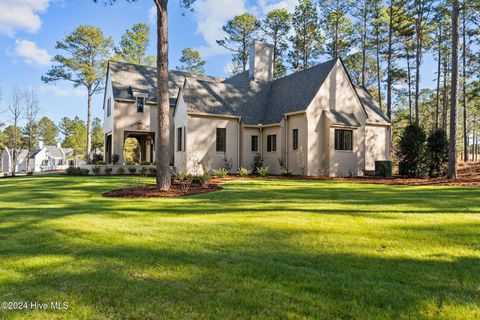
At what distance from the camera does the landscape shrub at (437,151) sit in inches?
730

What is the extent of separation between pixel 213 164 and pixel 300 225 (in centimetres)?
1474

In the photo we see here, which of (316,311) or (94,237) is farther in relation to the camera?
(94,237)

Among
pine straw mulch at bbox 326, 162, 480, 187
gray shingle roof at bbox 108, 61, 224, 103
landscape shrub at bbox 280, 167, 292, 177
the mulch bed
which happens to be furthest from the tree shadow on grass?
gray shingle roof at bbox 108, 61, 224, 103

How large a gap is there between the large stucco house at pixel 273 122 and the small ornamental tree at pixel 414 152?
2.56m

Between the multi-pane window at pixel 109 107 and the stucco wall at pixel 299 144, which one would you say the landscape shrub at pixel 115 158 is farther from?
the stucco wall at pixel 299 144

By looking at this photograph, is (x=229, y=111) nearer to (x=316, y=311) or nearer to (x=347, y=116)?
(x=347, y=116)

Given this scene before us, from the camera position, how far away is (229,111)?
69.6ft

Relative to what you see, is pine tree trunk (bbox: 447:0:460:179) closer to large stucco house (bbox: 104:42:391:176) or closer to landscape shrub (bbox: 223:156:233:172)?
large stucco house (bbox: 104:42:391:176)

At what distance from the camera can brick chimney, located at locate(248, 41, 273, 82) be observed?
81.1 feet

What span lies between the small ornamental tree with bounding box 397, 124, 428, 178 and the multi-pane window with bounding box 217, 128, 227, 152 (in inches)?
395

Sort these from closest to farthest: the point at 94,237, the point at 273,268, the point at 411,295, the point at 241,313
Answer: the point at 241,313 < the point at 411,295 < the point at 273,268 < the point at 94,237

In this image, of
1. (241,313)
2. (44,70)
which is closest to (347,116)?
(241,313)

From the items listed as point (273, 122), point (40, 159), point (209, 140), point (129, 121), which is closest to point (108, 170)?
point (129, 121)

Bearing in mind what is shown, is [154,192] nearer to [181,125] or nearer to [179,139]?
[181,125]
